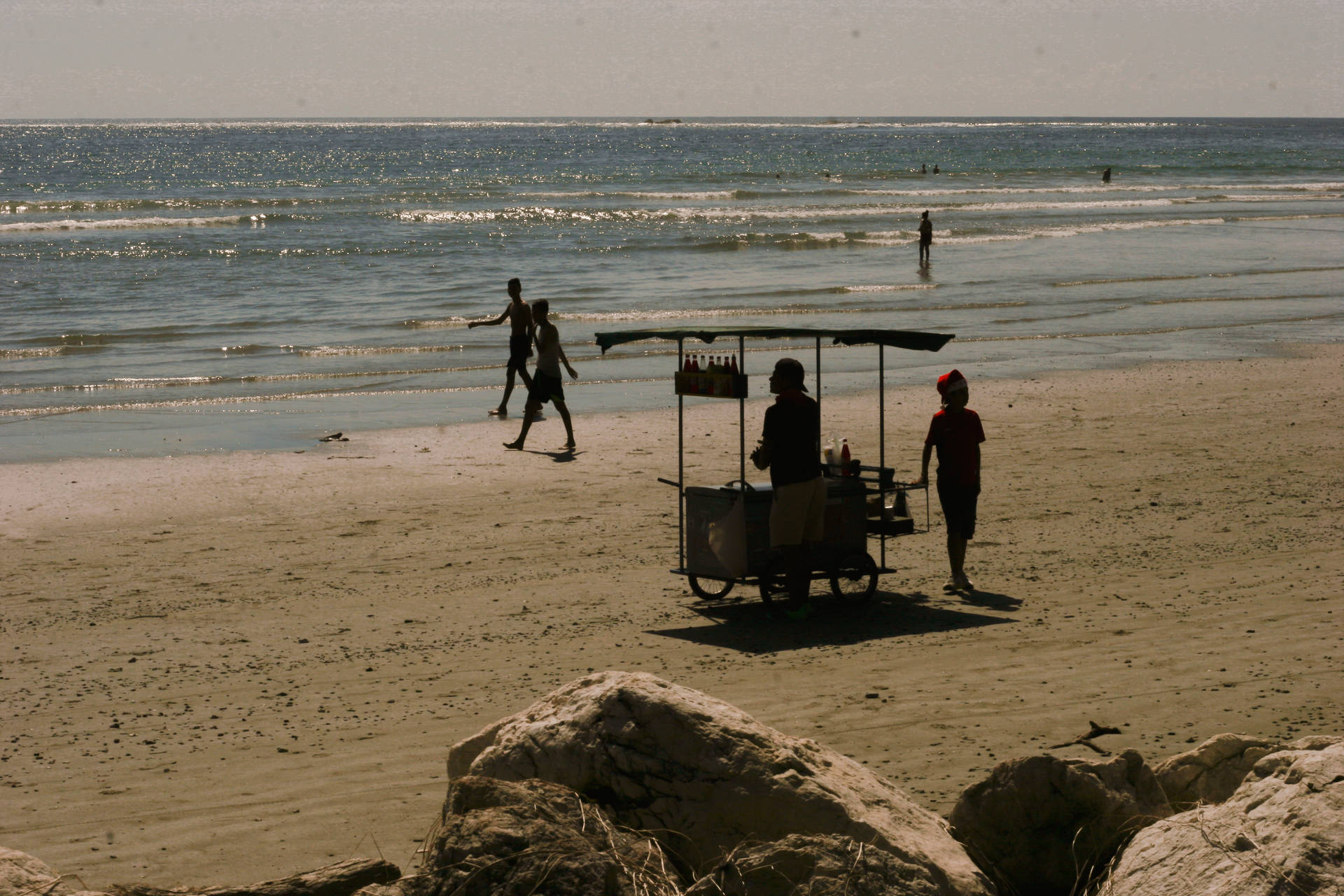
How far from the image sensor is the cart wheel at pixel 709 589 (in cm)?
881

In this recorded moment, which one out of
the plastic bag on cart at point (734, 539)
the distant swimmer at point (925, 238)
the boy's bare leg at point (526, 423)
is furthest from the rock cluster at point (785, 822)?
the distant swimmer at point (925, 238)

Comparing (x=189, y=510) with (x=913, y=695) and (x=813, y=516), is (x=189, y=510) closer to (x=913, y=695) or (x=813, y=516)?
(x=813, y=516)

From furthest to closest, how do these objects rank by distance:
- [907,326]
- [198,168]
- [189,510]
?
[198,168], [907,326], [189,510]

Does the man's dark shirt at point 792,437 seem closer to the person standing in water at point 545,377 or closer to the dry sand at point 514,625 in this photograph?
the dry sand at point 514,625

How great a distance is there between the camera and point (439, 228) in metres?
42.6

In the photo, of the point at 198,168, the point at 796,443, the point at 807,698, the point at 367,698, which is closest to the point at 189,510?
the point at 367,698

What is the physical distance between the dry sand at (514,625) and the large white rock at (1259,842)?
5.40 ft

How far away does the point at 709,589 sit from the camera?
923cm

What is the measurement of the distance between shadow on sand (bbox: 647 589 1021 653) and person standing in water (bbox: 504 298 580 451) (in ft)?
15.9

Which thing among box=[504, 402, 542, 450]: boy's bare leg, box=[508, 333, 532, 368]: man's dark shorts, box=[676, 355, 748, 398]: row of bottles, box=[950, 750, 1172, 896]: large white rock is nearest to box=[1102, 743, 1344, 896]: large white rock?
box=[950, 750, 1172, 896]: large white rock

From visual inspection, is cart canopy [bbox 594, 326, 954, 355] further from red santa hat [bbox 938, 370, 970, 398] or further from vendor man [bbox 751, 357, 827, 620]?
vendor man [bbox 751, 357, 827, 620]

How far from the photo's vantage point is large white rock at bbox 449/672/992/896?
393 centimetres

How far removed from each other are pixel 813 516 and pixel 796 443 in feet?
1.66

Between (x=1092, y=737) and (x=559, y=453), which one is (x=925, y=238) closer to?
(x=559, y=453)
